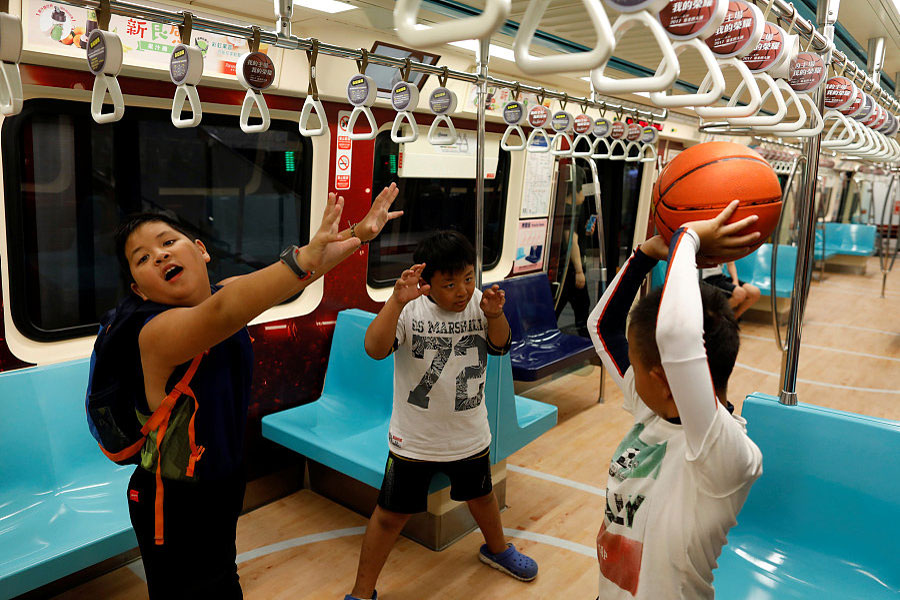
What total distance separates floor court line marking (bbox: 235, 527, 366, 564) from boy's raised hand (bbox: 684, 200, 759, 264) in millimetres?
2662

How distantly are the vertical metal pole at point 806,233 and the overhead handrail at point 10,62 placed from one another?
2516 mm

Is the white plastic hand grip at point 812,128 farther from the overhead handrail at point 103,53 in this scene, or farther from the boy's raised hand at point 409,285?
the overhead handrail at point 103,53

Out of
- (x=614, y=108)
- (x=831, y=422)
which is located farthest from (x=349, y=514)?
(x=614, y=108)

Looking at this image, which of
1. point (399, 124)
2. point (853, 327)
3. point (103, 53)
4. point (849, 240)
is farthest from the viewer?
point (849, 240)

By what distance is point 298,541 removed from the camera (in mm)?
3426

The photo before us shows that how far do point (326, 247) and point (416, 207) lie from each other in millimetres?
3433

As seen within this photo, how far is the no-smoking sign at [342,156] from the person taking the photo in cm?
391

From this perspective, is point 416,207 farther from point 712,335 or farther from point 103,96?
point 712,335

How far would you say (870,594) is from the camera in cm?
219

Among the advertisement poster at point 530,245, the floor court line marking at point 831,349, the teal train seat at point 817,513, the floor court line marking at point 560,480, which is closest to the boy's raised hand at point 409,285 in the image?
the teal train seat at point 817,513

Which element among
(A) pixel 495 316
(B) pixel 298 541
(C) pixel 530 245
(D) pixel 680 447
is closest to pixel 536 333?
(C) pixel 530 245

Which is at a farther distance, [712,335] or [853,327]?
[853,327]

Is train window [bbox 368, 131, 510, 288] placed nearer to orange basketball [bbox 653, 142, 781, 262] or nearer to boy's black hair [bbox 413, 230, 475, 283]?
boy's black hair [bbox 413, 230, 475, 283]

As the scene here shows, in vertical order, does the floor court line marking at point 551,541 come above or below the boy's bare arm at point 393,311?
below
